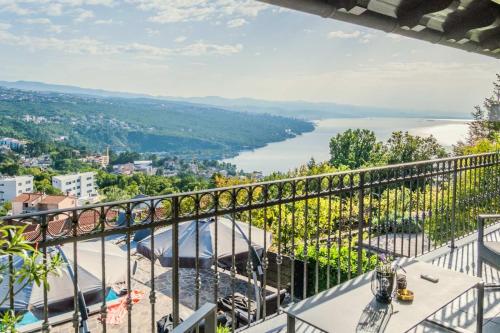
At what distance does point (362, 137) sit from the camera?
46.1 metres

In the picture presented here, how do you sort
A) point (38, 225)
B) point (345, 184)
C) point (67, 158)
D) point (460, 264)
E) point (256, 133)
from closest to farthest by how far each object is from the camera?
1. point (38, 225)
2. point (345, 184)
3. point (460, 264)
4. point (67, 158)
5. point (256, 133)

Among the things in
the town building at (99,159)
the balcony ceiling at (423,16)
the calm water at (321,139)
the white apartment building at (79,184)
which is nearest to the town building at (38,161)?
the white apartment building at (79,184)

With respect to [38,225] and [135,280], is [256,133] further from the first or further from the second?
[38,225]

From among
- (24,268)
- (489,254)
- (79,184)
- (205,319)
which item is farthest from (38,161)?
(205,319)

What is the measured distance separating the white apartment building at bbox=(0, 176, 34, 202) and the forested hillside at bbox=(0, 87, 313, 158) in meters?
8.99

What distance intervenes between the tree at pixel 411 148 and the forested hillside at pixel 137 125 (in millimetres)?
25533

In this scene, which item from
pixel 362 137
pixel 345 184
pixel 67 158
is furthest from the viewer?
pixel 362 137

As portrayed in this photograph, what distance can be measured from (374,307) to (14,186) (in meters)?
36.5

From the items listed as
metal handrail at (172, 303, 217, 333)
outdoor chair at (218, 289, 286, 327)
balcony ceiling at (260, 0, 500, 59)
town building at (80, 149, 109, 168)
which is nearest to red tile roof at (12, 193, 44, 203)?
town building at (80, 149, 109, 168)

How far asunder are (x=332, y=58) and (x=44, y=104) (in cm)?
5401

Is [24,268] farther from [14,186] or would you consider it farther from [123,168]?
[123,168]

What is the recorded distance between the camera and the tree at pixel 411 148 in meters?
36.0

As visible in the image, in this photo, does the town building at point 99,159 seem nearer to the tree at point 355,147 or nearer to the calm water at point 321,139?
the calm water at point 321,139

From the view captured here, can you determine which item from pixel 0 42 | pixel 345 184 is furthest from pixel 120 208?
pixel 0 42
